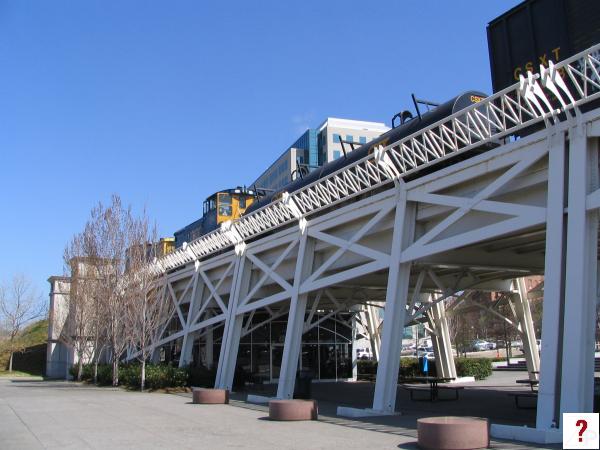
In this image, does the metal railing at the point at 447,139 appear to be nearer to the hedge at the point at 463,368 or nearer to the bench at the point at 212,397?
the bench at the point at 212,397

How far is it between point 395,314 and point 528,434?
571 cm

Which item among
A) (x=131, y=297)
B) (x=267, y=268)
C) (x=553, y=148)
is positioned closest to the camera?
(x=553, y=148)

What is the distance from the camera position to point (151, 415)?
53.0ft

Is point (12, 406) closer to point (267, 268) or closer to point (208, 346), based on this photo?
point (267, 268)

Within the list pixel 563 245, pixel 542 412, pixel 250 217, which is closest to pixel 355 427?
pixel 542 412

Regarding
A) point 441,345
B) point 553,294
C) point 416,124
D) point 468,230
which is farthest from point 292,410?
point 441,345

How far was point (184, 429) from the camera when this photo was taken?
13.1 m

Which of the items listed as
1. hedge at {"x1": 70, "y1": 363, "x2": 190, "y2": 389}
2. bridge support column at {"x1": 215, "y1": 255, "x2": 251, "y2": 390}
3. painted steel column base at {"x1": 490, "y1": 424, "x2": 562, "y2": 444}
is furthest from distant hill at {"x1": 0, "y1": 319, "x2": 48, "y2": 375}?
painted steel column base at {"x1": 490, "y1": 424, "x2": 562, "y2": 444}

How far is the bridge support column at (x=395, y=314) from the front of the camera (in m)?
15.6

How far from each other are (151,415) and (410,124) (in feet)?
36.3

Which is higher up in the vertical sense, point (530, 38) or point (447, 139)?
point (530, 38)

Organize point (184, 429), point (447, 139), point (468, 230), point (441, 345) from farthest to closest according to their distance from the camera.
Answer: point (441, 345) → point (447, 139) → point (468, 230) → point (184, 429)

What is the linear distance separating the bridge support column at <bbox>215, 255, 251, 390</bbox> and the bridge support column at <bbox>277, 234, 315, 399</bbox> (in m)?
4.86

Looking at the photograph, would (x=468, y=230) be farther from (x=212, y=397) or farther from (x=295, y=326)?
(x=212, y=397)
